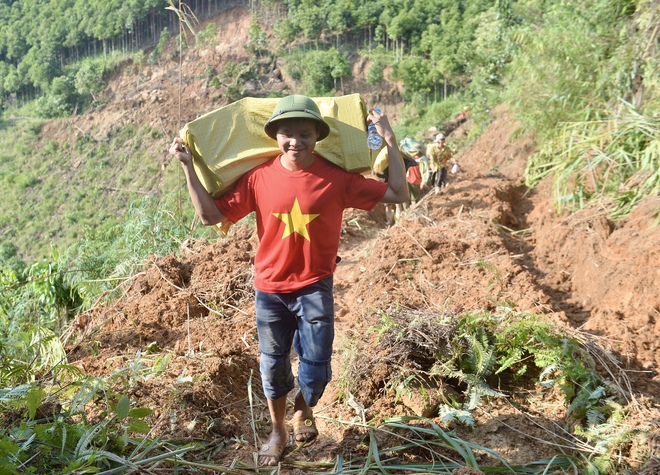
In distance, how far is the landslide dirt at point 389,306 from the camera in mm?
3094

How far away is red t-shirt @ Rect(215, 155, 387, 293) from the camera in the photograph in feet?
8.41

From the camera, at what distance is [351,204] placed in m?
2.64

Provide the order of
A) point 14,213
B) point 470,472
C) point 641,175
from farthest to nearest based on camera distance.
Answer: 1. point 14,213
2. point 641,175
3. point 470,472

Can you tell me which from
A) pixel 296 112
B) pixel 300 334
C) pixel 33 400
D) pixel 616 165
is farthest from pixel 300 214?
pixel 616 165

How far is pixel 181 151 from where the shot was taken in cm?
262

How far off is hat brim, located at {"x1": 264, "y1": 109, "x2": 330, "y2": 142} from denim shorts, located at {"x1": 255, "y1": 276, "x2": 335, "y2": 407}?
67cm

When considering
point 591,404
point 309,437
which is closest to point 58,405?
point 309,437

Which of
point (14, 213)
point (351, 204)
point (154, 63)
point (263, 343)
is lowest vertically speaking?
point (14, 213)

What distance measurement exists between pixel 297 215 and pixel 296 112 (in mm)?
446

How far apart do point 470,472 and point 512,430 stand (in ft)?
2.74

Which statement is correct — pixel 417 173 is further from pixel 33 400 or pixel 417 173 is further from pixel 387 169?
pixel 33 400

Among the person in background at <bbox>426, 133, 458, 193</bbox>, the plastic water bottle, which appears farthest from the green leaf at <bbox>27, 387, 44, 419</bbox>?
the person in background at <bbox>426, 133, 458, 193</bbox>

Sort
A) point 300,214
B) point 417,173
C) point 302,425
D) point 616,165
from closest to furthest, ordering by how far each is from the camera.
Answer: point 300,214, point 302,425, point 616,165, point 417,173

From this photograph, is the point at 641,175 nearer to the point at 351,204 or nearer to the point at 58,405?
the point at 351,204
